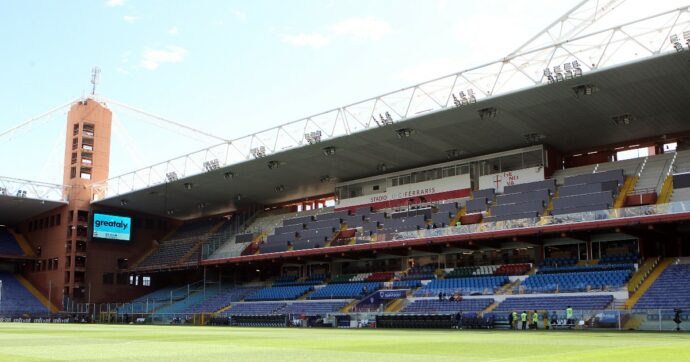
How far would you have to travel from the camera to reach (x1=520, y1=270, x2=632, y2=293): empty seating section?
36.7 metres

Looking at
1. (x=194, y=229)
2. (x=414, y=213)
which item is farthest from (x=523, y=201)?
(x=194, y=229)

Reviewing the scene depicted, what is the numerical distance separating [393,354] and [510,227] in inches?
1135

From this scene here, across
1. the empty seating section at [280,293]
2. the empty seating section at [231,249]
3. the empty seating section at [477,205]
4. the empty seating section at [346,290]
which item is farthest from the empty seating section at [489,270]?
the empty seating section at [231,249]

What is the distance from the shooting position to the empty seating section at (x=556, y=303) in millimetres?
34969

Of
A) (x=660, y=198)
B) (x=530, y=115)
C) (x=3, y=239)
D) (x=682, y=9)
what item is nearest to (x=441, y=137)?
(x=530, y=115)

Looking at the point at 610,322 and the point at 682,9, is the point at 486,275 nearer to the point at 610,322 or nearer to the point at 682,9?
the point at 610,322

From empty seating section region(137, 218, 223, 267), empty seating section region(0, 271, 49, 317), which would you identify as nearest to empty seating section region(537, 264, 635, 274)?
empty seating section region(137, 218, 223, 267)

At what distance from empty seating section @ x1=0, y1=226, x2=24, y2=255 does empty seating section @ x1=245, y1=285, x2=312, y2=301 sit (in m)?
29.0

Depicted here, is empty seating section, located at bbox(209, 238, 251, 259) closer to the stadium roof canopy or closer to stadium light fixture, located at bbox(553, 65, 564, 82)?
the stadium roof canopy

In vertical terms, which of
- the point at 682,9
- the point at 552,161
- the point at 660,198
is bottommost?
the point at 660,198

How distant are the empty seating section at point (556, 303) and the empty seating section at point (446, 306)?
3.67 feet

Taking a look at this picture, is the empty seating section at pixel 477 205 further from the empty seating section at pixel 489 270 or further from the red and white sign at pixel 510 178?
the empty seating section at pixel 489 270

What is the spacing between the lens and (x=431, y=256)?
5141 cm

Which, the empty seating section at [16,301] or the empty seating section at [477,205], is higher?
the empty seating section at [477,205]
